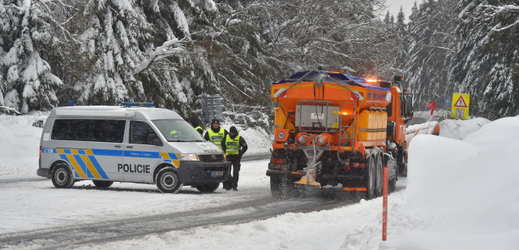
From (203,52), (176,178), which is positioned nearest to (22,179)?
(176,178)

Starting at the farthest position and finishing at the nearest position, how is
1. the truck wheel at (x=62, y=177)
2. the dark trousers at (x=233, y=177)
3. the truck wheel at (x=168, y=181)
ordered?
the dark trousers at (x=233, y=177) → the truck wheel at (x=62, y=177) → the truck wheel at (x=168, y=181)

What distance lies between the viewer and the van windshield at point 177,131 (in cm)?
1455

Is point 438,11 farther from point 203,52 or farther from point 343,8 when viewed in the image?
point 203,52

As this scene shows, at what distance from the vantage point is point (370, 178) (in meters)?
14.0

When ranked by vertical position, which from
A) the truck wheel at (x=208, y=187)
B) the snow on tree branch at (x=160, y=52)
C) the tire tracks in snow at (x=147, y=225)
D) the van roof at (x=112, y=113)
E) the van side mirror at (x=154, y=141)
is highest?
the snow on tree branch at (x=160, y=52)

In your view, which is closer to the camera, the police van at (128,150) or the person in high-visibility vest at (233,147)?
the police van at (128,150)

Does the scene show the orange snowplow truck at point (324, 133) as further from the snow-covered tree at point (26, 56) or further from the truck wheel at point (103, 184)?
the snow-covered tree at point (26, 56)

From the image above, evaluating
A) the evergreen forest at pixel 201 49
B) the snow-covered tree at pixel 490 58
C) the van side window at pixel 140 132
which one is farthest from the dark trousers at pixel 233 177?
the snow-covered tree at pixel 490 58

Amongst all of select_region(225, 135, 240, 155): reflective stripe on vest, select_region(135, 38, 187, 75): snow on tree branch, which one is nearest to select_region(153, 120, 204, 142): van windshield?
select_region(225, 135, 240, 155): reflective stripe on vest

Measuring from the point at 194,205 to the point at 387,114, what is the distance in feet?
22.0

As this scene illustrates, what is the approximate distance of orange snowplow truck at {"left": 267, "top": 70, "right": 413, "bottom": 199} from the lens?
13.6m

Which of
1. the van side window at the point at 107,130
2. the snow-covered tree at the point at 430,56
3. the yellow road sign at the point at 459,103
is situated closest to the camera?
the van side window at the point at 107,130

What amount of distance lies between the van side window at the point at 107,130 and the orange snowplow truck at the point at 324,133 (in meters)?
3.64

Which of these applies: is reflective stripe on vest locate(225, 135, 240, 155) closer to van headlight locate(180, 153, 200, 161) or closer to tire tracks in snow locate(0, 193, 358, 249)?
van headlight locate(180, 153, 200, 161)
